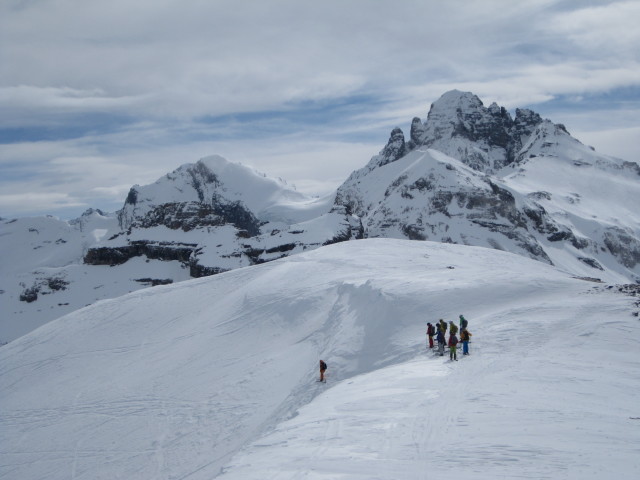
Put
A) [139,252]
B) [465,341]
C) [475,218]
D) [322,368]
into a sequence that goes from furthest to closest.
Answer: [475,218] < [139,252] < [322,368] < [465,341]

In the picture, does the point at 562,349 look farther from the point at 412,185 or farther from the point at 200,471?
the point at 412,185

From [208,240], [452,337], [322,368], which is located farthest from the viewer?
[208,240]

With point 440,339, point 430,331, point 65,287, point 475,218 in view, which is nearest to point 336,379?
point 430,331

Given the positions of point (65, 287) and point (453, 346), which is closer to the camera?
point (453, 346)

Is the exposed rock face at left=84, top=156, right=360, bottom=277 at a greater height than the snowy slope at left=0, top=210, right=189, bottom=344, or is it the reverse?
the exposed rock face at left=84, top=156, right=360, bottom=277

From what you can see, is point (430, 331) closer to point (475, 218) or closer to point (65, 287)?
point (65, 287)

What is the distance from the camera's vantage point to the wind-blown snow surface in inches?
428

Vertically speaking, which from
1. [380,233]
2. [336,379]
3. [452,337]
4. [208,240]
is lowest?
[336,379]

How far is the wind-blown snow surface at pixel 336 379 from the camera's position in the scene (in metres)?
10.9

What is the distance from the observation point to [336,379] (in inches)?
834

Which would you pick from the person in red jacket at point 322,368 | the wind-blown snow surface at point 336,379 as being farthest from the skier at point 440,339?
the person in red jacket at point 322,368

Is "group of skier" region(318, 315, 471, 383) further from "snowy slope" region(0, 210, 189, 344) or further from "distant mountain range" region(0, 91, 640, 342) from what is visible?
"snowy slope" region(0, 210, 189, 344)

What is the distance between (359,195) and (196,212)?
2462 inches

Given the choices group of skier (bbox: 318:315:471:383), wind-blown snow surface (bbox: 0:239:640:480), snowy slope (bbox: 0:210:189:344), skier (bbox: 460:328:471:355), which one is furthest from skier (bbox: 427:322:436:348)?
snowy slope (bbox: 0:210:189:344)
